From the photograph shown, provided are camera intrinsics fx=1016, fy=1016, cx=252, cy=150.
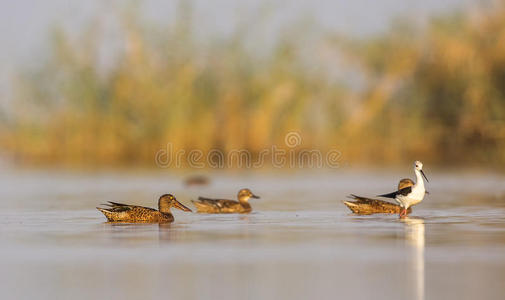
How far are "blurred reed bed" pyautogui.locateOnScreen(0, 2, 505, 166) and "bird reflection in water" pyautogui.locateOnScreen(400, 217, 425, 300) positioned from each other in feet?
49.4

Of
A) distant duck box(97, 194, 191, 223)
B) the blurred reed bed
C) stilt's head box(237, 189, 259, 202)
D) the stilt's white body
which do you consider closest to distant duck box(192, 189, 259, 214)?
stilt's head box(237, 189, 259, 202)

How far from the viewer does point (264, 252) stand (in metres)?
9.89

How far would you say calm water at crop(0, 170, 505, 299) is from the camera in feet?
25.7

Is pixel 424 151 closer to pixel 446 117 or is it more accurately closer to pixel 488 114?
pixel 446 117

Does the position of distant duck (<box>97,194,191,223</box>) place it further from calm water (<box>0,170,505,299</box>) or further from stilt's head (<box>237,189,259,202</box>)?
stilt's head (<box>237,189,259,202</box>)

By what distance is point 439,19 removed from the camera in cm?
2875

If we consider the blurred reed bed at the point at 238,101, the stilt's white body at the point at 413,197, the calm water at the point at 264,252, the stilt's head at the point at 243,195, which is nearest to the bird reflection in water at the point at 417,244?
the calm water at the point at 264,252

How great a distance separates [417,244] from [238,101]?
18.5 meters

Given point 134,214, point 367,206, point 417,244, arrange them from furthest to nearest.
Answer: point 367,206
point 134,214
point 417,244

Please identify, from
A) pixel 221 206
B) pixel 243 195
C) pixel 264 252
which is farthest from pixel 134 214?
pixel 264 252

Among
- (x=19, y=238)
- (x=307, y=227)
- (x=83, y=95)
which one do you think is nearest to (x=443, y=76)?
(x=83, y=95)

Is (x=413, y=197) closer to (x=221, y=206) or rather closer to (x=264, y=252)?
(x=221, y=206)

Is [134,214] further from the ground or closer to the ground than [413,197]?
closer to the ground

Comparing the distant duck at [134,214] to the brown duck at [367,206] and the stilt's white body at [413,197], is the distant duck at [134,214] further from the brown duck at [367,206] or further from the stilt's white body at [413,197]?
the stilt's white body at [413,197]
